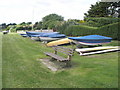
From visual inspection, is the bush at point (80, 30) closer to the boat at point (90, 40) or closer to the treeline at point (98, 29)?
the treeline at point (98, 29)

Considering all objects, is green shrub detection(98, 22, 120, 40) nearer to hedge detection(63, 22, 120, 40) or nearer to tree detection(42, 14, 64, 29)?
hedge detection(63, 22, 120, 40)

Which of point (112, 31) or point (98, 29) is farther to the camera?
point (98, 29)

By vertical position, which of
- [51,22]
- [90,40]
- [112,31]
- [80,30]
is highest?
[51,22]

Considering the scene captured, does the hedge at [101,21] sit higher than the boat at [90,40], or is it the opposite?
the hedge at [101,21]

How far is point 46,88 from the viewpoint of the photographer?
437 centimetres

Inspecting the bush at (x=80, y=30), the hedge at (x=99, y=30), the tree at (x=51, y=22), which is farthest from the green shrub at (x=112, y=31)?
the tree at (x=51, y=22)

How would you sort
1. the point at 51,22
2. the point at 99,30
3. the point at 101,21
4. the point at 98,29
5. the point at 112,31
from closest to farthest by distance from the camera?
1. the point at 112,31
2. the point at 99,30
3. the point at 98,29
4. the point at 101,21
5. the point at 51,22

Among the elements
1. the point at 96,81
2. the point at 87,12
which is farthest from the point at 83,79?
the point at 87,12

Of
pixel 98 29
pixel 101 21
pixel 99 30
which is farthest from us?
pixel 101 21

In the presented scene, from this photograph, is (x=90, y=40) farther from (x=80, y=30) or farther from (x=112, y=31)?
(x=80, y=30)

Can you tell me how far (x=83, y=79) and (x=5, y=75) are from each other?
110 inches

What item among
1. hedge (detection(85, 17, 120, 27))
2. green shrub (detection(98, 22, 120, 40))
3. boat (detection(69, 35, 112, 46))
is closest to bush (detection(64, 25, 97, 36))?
green shrub (detection(98, 22, 120, 40))

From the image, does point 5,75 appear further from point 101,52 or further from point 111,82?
point 101,52

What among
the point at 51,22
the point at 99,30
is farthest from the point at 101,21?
the point at 51,22
